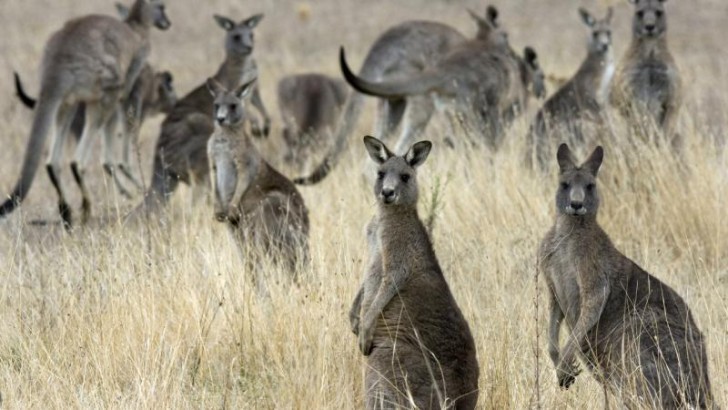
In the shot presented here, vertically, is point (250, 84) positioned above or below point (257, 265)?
above

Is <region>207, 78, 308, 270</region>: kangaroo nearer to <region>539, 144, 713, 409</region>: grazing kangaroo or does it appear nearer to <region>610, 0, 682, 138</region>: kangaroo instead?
<region>539, 144, 713, 409</region>: grazing kangaroo

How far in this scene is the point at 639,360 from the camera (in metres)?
4.89

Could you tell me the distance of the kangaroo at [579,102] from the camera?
9.78 metres

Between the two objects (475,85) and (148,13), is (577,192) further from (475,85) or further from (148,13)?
(148,13)

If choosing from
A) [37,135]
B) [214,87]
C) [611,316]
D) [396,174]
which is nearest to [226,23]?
[37,135]

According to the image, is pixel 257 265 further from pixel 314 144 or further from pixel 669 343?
A: pixel 314 144

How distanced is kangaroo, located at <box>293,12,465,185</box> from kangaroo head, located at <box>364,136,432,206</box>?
5.22 m

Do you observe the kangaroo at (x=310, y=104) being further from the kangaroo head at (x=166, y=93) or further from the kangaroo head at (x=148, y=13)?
the kangaroo head at (x=148, y=13)

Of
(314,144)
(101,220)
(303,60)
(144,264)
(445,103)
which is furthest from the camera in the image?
(303,60)

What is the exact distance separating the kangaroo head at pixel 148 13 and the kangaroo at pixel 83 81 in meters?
0.57

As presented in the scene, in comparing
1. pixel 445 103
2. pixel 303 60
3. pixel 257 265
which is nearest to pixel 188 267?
pixel 257 265

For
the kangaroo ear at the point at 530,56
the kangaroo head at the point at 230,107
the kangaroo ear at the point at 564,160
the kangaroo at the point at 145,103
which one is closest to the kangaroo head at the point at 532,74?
the kangaroo ear at the point at 530,56

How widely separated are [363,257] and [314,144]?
16.9 feet

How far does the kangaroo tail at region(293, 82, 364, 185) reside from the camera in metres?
9.52
